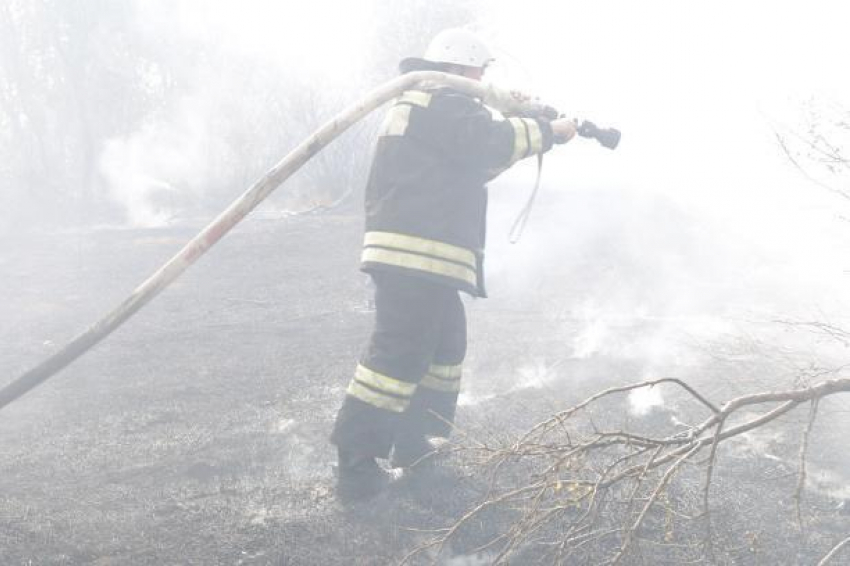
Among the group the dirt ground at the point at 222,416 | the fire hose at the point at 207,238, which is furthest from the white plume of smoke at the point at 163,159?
the fire hose at the point at 207,238

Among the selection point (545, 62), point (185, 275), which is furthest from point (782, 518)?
point (545, 62)

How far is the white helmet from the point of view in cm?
358

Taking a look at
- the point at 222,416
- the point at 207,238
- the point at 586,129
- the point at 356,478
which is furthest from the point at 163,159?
the point at 356,478

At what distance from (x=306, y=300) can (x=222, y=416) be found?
2287 millimetres

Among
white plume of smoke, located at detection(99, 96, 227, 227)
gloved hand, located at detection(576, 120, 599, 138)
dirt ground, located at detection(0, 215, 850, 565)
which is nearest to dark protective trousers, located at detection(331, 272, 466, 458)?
dirt ground, located at detection(0, 215, 850, 565)

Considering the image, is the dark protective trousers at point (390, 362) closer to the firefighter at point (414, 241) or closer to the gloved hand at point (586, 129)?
the firefighter at point (414, 241)

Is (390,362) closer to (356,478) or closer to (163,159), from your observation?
(356,478)

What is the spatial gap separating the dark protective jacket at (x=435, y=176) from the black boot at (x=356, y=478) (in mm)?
776

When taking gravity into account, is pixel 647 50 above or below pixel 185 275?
above

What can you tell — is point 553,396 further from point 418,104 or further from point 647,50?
point 647,50

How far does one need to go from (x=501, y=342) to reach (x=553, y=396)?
98 centimetres

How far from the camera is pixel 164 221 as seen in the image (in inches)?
394

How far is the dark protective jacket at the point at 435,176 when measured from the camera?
3.30 meters

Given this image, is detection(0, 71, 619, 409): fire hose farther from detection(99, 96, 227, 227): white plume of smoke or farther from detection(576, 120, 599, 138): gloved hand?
detection(99, 96, 227, 227): white plume of smoke
